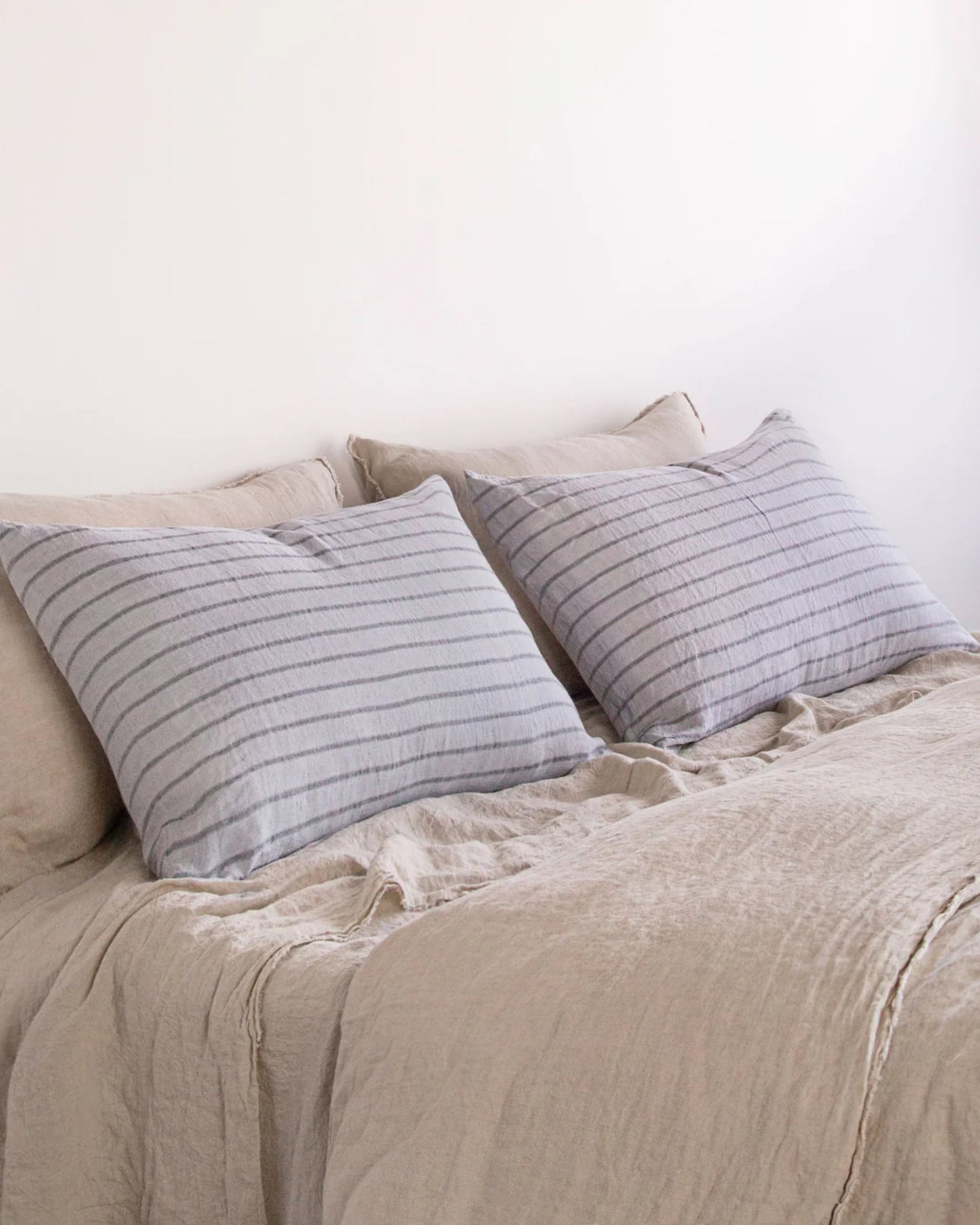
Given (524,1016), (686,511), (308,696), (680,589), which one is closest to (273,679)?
(308,696)

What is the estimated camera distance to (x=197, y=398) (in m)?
1.79

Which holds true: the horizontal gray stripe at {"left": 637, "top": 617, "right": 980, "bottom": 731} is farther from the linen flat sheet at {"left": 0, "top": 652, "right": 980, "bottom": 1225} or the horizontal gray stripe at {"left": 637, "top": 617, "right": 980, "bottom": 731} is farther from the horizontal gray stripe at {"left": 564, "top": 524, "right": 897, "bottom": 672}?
the linen flat sheet at {"left": 0, "top": 652, "right": 980, "bottom": 1225}

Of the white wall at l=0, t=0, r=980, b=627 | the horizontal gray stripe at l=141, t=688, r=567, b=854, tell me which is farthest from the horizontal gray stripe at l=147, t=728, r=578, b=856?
the white wall at l=0, t=0, r=980, b=627

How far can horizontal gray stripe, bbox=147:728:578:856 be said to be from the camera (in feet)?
4.04

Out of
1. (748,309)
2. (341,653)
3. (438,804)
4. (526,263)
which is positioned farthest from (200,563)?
(748,309)

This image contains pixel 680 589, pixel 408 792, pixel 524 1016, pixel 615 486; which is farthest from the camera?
pixel 615 486

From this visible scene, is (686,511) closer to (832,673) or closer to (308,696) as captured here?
(832,673)

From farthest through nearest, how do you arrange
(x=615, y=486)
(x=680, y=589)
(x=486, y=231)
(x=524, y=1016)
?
(x=486, y=231) → (x=615, y=486) → (x=680, y=589) → (x=524, y=1016)

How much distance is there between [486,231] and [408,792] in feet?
3.65

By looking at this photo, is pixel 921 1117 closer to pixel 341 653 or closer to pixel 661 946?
pixel 661 946

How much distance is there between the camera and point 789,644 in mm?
1766

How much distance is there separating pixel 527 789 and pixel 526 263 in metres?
1.08

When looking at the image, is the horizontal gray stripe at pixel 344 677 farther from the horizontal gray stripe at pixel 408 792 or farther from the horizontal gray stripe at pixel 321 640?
the horizontal gray stripe at pixel 408 792

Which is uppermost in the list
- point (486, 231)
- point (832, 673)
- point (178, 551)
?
point (486, 231)
